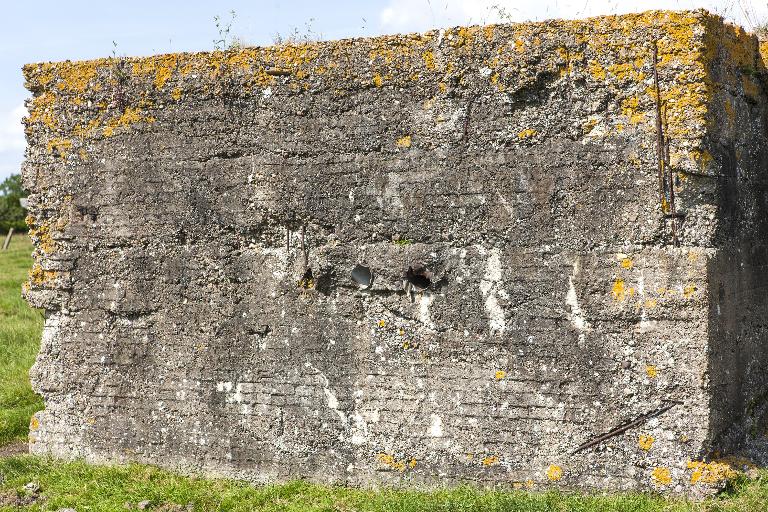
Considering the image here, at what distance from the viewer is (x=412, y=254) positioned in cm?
526

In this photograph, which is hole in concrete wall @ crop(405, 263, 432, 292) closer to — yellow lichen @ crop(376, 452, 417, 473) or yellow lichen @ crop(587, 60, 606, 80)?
yellow lichen @ crop(376, 452, 417, 473)

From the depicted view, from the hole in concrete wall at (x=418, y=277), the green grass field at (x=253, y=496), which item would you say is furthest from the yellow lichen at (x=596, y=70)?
the green grass field at (x=253, y=496)

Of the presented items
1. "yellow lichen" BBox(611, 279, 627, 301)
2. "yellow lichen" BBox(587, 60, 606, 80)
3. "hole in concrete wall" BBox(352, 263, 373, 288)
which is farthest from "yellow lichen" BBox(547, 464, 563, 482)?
"yellow lichen" BBox(587, 60, 606, 80)

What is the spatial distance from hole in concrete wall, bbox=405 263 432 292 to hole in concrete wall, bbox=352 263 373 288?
0.84 ft

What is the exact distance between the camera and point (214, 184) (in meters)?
5.68

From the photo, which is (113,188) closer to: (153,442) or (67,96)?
(67,96)

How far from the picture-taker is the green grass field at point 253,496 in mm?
4676

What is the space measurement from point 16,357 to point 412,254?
6.00m

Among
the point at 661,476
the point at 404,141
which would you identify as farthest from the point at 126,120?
the point at 661,476

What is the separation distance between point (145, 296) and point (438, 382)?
7.07 ft

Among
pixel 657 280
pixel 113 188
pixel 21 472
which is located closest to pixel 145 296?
pixel 113 188

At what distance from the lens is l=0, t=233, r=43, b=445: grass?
7.43m

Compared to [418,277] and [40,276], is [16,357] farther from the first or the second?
[418,277]

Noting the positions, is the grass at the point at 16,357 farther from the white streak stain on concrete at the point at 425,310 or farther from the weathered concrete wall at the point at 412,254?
→ the white streak stain on concrete at the point at 425,310
